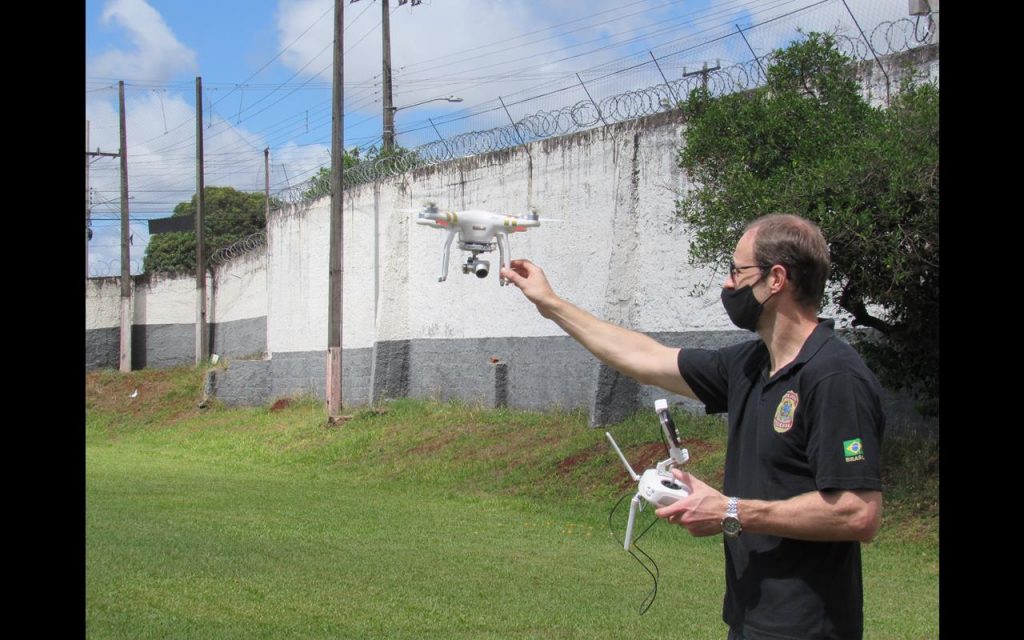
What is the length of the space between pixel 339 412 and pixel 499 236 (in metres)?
18.8

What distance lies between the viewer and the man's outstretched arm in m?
3.98

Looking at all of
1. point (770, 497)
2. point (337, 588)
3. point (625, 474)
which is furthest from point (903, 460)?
point (770, 497)

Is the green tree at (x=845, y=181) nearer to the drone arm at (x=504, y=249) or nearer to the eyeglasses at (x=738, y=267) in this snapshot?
the drone arm at (x=504, y=249)

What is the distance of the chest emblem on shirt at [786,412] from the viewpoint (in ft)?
10.6

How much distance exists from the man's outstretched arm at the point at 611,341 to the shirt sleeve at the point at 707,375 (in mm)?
43

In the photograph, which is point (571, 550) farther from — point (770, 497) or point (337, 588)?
point (770, 497)

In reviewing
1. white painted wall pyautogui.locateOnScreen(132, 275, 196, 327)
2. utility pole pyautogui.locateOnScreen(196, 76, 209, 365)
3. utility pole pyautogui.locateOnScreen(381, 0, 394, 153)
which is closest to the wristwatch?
utility pole pyautogui.locateOnScreen(381, 0, 394, 153)

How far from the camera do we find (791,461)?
10.6 ft

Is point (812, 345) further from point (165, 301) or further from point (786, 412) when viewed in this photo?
point (165, 301)

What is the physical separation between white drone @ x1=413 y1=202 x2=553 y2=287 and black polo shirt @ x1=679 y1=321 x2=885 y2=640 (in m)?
1.22

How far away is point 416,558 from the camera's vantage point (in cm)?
988

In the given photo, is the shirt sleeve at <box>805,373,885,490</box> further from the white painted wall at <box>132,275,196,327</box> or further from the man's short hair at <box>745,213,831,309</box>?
the white painted wall at <box>132,275,196,327</box>

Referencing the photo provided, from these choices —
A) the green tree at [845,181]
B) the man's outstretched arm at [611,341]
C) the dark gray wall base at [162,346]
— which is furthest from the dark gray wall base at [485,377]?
the man's outstretched arm at [611,341]

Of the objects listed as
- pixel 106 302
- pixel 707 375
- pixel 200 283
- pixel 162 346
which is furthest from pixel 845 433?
pixel 106 302
